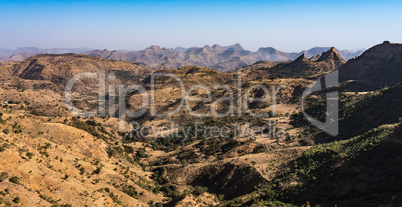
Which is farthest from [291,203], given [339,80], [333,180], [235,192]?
[339,80]

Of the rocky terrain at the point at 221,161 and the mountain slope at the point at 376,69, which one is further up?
→ the mountain slope at the point at 376,69

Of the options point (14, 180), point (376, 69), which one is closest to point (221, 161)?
point (14, 180)

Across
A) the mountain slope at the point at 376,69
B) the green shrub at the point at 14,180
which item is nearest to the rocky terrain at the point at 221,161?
the green shrub at the point at 14,180

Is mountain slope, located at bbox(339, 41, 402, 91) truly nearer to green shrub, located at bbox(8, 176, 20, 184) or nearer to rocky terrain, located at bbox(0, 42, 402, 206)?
rocky terrain, located at bbox(0, 42, 402, 206)

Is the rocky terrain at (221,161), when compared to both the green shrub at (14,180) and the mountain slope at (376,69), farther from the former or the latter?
the mountain slope at (376,69)

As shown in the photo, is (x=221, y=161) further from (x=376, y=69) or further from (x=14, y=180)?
(x=376, y=69)

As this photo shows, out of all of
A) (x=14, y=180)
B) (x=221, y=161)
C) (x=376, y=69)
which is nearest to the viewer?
(x=14, y=180)

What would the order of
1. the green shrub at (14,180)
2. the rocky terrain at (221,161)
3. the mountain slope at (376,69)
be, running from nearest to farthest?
the green shrub at (14,180), the rocky terrain at (221,161), the mountain slope at (376,69)

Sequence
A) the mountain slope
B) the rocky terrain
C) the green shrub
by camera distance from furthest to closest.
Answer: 1. the mountain slope
2. the rocky terrain
3. the green shrub

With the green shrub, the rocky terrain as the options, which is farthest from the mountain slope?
the green shrub

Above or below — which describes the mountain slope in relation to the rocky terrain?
above

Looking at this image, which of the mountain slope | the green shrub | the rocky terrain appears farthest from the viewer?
the mountain slope
